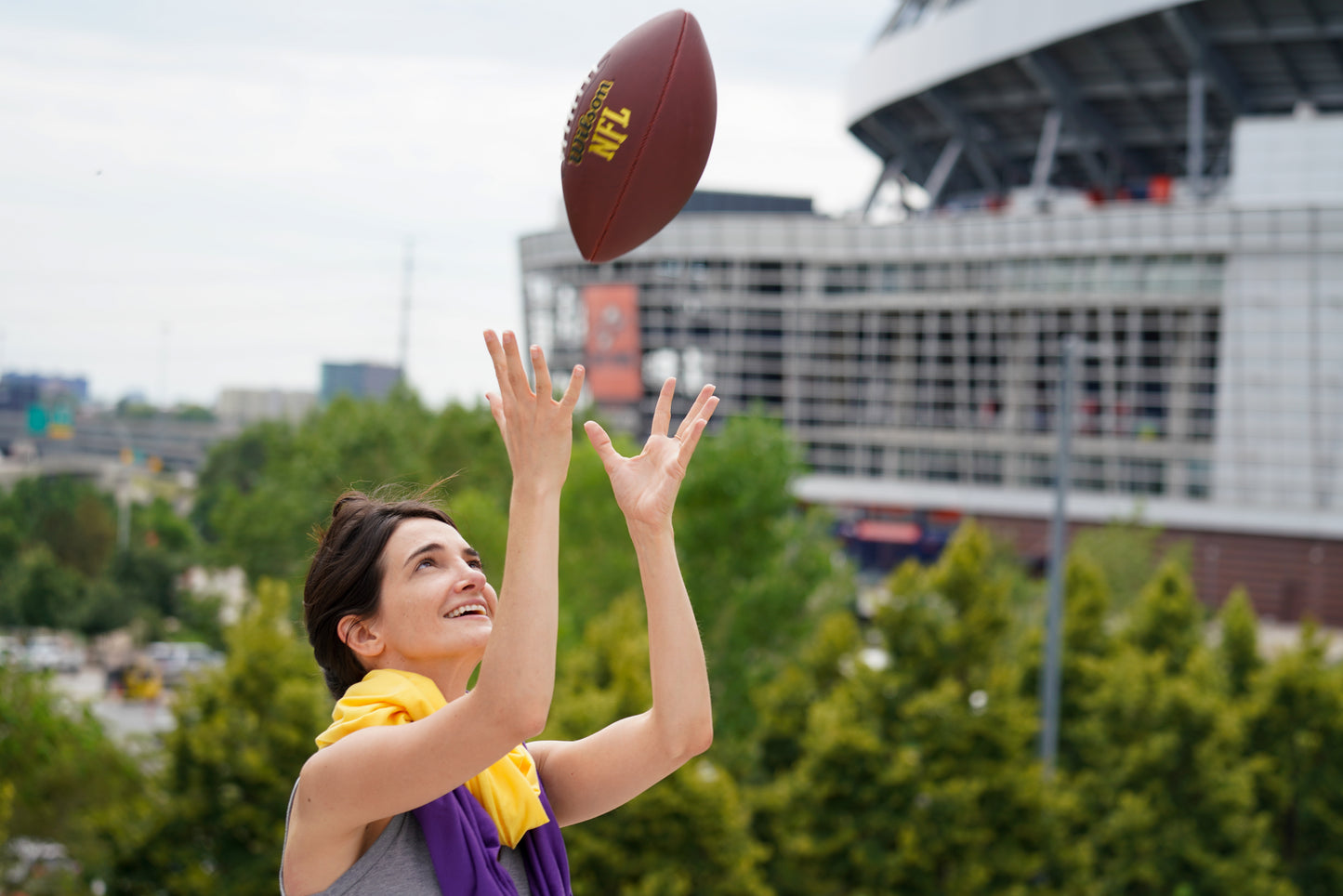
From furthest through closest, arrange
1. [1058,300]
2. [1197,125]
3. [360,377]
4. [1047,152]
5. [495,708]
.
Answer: [360,377]
[1047,152]
[1058,300]
[1197,125]
[495,708]

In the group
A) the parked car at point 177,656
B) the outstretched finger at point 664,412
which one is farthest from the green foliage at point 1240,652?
the parked car at point 177,656

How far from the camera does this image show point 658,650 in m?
2.41

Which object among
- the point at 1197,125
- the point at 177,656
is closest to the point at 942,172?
the point at 1197,125

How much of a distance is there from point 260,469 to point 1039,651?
1598 inches

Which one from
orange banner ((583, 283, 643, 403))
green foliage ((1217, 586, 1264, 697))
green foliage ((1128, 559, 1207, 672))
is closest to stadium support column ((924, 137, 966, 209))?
orange banner ((583, 283, 643, 403))

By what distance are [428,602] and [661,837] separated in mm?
10498

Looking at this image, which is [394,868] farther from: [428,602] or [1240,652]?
[1240,652]

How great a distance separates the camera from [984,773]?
1328 cm

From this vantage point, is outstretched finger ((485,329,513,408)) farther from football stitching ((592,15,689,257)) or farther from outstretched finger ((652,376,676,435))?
football stitching ((592,15,689,257))

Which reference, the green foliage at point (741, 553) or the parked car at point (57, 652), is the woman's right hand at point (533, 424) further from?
the parked car at point (57, 652)

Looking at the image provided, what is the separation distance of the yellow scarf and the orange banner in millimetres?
46246

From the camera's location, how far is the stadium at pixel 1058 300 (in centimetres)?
4106

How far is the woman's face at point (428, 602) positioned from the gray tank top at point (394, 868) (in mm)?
299

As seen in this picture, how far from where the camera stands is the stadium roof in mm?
40250
